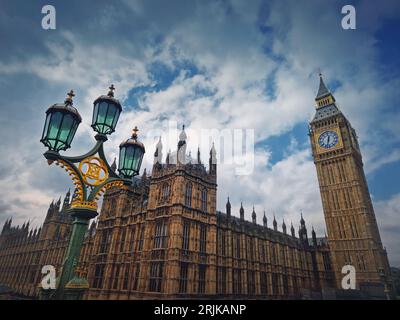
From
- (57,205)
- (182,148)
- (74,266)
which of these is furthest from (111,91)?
(57,205)

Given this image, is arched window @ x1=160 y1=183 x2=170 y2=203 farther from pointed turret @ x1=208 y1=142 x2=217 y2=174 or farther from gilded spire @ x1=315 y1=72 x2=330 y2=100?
gilded spire @ x1=315 y1=72 x2=330 y2=100

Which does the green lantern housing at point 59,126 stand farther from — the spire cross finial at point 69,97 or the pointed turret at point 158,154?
the pointed turret at point 158,154

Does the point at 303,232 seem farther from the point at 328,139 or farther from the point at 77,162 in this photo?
the point at 77,162

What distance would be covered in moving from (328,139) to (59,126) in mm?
62519

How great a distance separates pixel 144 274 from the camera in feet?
88.7

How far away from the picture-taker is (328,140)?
57875 mm

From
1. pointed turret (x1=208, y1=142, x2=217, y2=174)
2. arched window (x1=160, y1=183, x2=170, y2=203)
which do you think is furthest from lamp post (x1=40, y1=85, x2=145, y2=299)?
pointed turret (x1=208, y1=142, x2=217, y2=174)

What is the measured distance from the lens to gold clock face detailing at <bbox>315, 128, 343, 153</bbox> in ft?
184

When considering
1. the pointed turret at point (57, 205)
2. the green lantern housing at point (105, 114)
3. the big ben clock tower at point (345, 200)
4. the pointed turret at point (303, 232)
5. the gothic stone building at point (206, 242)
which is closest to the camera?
the green lantern housing at point (105, 114)

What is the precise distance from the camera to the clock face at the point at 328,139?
186ft

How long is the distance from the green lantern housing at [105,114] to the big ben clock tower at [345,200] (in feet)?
169

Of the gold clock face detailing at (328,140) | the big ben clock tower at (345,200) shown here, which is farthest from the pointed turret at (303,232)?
the gold clock face detailing at (328,140)

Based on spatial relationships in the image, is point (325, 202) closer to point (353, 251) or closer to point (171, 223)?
point (353, 251)

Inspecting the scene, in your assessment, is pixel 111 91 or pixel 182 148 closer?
pixel 111 91
